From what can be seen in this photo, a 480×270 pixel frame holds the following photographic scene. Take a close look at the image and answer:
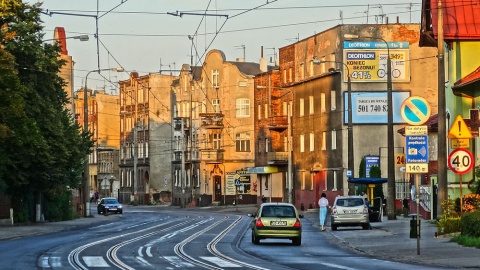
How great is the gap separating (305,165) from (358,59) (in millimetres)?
13634

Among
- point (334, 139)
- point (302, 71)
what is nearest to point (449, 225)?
point (334, 139)

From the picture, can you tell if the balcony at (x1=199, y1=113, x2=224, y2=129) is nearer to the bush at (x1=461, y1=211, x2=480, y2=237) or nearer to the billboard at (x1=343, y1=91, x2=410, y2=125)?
the billboard at (x1=343, y1=91, x2=410, y2=125)

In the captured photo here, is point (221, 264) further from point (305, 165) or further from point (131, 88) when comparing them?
point (131, 88)

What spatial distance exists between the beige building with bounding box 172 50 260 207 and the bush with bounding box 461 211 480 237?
7563cm

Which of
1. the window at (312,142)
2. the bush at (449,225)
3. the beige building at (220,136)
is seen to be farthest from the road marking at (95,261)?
the beige building at (220,136)

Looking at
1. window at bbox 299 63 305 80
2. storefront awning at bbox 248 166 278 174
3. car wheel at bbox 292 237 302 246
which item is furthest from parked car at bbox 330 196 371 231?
storefront awning at bbox 248 166 278 174

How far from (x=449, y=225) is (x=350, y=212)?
38.1 ft

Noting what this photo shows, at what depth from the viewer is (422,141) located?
2720 cm

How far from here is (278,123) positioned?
99.2 m

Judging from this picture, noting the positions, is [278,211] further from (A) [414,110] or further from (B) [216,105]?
(B) [216,105]

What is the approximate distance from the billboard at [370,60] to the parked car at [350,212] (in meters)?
35.1

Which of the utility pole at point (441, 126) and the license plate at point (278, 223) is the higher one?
the utility pole at point (441, 126)

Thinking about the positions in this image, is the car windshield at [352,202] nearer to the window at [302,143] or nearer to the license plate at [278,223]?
the license plate at [278,223]

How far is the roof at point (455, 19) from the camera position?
49.9m
